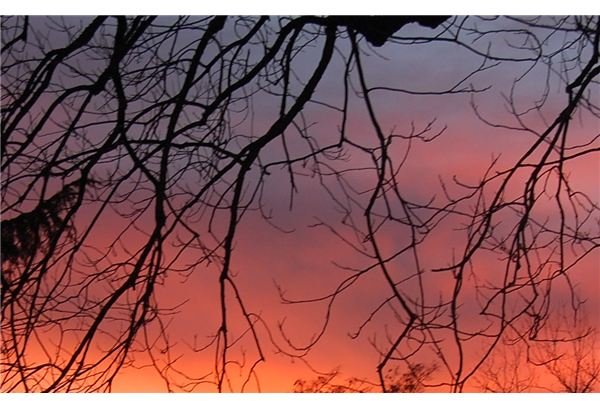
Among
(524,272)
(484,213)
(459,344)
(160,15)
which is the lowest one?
(459,344)

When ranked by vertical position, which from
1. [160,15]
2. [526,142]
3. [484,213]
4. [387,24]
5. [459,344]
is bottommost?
[459,344]

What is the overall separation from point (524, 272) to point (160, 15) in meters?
1.14

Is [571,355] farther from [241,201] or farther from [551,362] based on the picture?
[241,201]

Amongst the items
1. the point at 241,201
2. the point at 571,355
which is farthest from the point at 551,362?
the point at 241,201

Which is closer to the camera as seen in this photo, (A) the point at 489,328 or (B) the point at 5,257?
(A) the point at 489,328

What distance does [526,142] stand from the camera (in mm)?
1786

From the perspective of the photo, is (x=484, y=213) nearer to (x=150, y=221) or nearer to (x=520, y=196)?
(x=520, y=196)

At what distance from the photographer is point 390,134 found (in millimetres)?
1788

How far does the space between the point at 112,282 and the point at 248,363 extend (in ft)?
1.30

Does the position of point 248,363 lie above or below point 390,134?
below

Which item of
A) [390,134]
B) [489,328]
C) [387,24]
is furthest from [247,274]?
[387,24]

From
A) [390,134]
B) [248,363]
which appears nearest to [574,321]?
[390,134]

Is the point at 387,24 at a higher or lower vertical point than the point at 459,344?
higher

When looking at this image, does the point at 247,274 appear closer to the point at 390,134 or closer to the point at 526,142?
the point at 390,134
